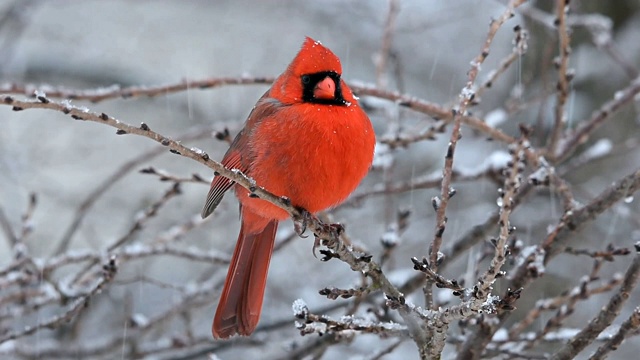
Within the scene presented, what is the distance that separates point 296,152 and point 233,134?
2147 mm

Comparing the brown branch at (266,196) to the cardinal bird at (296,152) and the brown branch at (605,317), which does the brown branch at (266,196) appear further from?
the brown branch at (605,317)

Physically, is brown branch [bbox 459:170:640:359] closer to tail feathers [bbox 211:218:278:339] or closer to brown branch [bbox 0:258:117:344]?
tail feathers [bbox 211:218:278:339]

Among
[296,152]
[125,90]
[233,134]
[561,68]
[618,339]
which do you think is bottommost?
[618,339]

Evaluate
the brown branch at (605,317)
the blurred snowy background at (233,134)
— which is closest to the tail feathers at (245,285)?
the blurred snowy background at (233,134)

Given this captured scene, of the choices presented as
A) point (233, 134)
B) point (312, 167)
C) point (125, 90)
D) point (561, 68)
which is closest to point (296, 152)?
point (312, 167)

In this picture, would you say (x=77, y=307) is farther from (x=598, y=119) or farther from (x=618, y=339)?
(x=598, y=119)

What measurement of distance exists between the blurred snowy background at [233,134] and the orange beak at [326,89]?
2.70ft

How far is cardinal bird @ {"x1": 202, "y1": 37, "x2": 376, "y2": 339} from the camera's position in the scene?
99.1 inches

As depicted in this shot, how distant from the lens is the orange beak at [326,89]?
2592 mm

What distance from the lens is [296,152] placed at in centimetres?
252

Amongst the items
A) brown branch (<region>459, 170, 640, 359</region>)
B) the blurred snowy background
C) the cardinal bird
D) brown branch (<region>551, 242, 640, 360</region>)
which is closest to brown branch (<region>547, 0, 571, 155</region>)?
the blurred snowy background

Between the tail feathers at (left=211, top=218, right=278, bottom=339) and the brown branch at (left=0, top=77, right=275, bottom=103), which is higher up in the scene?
the brown branch at (left=0, top=77, right=275, bottom=103)

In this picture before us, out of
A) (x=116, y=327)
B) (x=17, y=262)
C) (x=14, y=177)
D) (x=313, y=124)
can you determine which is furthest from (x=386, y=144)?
(x=14, y=177)

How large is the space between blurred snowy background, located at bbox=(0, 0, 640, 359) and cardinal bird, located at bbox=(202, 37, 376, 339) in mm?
335
